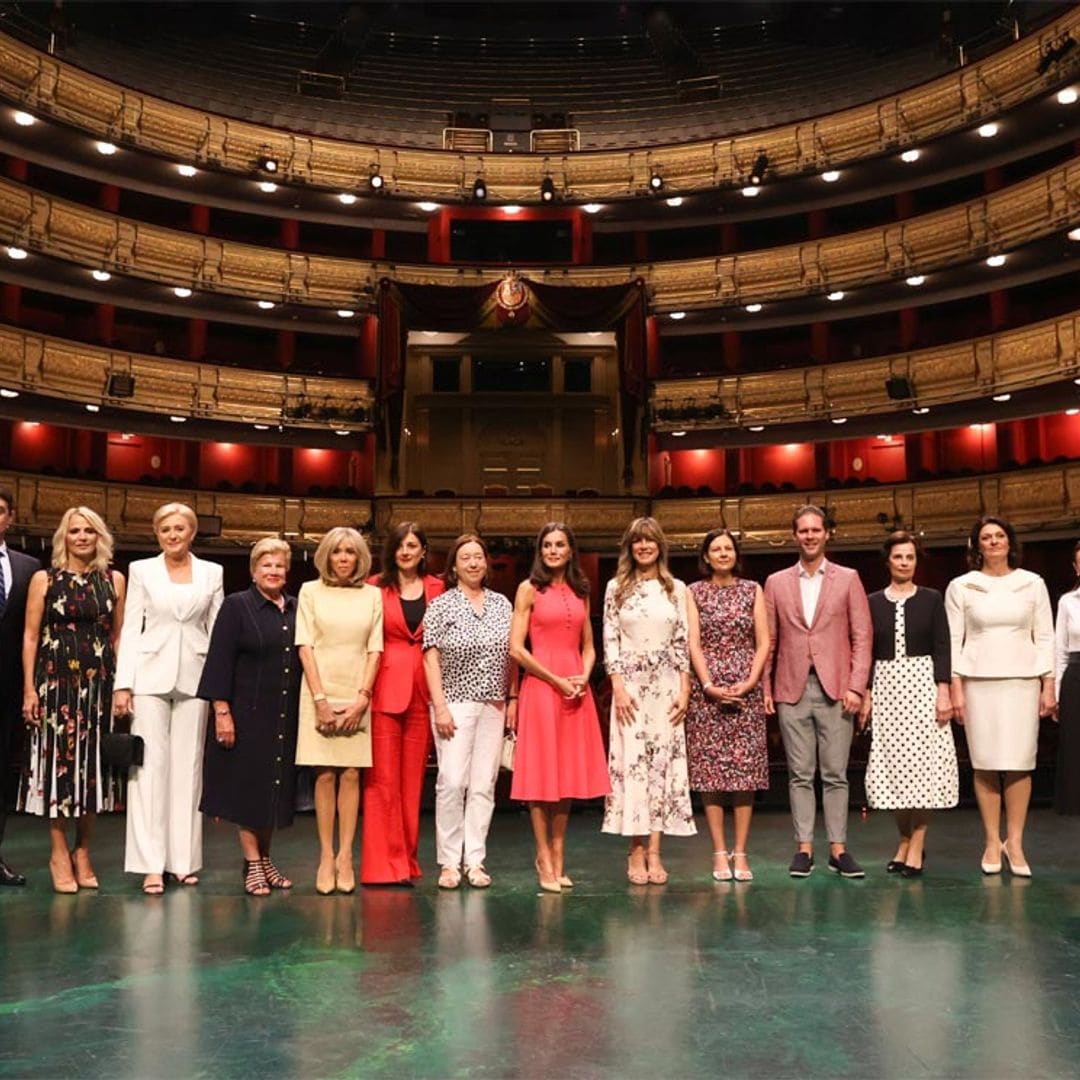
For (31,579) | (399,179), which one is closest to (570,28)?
(399,179)

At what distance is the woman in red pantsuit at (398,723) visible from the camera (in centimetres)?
472

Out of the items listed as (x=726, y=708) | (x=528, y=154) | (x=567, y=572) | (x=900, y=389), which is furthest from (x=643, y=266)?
(x=726, y=708)

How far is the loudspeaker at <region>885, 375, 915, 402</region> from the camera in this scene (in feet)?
62.1

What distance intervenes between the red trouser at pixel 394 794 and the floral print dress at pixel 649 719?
881mm

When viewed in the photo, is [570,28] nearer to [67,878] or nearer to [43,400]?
[43,400]

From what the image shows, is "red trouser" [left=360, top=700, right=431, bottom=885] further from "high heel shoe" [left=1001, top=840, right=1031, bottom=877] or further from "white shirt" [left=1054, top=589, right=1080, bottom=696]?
"white shirt" [left=1054, top=589, right=1080, bottom=696]

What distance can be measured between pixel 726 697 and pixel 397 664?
152 centimetres

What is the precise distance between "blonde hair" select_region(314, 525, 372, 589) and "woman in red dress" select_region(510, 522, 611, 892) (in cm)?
72

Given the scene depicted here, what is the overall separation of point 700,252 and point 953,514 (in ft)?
26.9

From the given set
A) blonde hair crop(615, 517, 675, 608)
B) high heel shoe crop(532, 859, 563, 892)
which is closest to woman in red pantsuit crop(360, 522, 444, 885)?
high heel shoe crop(532, 859, 563, 892)

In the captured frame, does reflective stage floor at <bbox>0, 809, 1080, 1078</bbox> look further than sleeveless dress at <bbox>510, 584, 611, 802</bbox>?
No

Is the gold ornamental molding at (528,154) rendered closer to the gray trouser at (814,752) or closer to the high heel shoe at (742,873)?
the gray trouser at (814,752)

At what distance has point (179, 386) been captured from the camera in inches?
770

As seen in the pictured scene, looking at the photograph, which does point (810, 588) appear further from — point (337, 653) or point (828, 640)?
point (337, 653)
